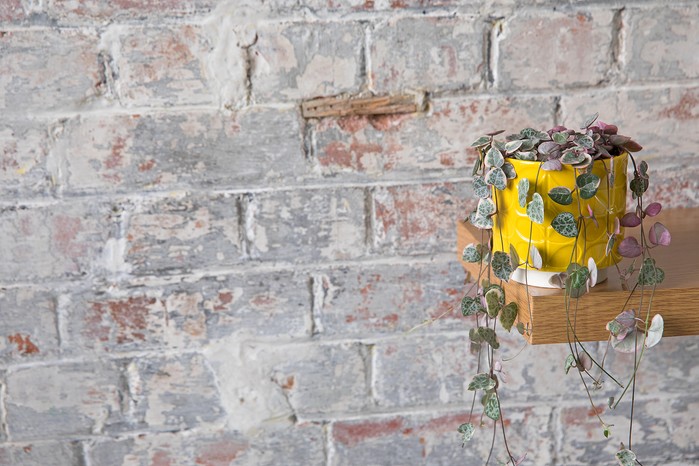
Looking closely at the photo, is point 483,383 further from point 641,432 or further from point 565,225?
point 641,432

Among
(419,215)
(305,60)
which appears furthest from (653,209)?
(305,60)

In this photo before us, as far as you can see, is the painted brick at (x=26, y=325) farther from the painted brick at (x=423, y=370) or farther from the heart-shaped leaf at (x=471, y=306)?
the heart-shaped leaf at (x=471, y=306)

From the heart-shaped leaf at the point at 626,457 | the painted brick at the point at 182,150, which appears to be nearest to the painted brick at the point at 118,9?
the painted brick at the point at 182,150

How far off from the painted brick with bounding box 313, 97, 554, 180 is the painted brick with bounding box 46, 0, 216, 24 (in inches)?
8.7

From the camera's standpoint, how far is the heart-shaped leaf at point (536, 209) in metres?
0.63

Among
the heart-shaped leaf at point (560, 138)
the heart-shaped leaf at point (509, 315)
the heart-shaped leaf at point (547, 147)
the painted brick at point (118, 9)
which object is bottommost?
the heart-shaped leaf at point (509, 315)

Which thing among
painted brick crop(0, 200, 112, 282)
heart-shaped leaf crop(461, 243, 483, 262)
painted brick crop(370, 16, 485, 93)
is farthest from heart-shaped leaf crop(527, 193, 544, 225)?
painted brick crop(0, 200, 112, 282)

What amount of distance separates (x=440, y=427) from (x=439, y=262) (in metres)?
0.25

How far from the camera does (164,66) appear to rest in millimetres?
934

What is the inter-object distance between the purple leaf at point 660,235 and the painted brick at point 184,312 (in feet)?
1.55

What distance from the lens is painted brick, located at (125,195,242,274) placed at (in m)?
0.97

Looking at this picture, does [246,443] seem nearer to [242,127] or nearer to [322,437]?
[322,437]

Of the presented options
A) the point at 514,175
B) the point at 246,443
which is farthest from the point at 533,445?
the point at 514,175

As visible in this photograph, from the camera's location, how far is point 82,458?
1031 millimetres
